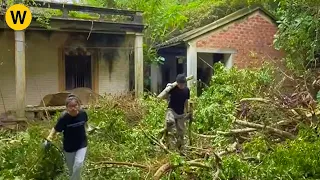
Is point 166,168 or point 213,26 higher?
point 213,26

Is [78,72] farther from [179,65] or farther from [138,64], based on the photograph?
[179,65]

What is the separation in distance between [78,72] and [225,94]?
5.34 meters

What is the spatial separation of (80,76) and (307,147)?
9505 mm

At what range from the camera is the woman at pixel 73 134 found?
6.18 meters

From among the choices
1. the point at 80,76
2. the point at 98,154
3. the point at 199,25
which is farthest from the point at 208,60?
the point at 98,154

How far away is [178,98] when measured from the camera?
8242 millimetres

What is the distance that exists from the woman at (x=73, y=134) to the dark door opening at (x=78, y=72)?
26.4ft

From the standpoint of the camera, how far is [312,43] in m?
12.2

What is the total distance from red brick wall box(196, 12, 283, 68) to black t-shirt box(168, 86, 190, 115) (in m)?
7.24

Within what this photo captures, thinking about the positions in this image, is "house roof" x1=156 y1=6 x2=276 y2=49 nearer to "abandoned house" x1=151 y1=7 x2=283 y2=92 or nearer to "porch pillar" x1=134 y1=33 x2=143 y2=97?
"abandoned house" x1=151 y1=7 x2=283 y2=92

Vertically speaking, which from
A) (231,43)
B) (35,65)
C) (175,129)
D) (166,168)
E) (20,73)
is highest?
(231,43)

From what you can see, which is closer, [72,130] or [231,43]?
[72,130]

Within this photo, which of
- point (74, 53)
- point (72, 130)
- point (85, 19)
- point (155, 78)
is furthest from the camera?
point (155, 78)

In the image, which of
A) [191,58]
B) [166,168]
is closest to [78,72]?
[191,58]
